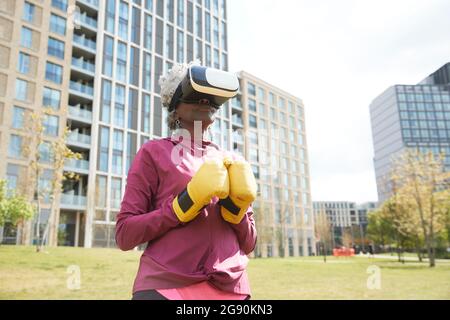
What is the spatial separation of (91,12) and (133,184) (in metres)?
25.9

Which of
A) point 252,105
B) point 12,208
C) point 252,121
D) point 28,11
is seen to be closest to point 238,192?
point 12,208

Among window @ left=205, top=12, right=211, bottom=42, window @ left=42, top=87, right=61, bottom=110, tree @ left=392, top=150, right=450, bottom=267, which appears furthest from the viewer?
window @ left=42, top=87, right=61, bottom=110

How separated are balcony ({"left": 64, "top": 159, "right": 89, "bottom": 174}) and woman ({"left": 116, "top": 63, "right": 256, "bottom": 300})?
21.5 meters

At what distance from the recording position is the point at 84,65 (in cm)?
2317

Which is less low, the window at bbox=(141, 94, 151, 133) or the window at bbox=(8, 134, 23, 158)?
the window at bbox=(141, 94, 151, 133)

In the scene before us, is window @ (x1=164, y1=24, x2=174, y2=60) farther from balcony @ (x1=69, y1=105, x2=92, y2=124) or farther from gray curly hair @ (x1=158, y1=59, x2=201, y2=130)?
gray curly hair @ (x1=158, y1=59, x2=201, y2=130)

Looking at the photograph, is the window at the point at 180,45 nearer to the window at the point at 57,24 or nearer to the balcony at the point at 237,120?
the window at the point at 57,24

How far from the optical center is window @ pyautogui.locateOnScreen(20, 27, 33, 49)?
1988 cm

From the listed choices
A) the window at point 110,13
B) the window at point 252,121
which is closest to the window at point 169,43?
the window at point 110,13

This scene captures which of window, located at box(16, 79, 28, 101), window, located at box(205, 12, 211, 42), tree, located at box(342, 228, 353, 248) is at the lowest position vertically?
tree, located at box(342, 228, 353, 248)

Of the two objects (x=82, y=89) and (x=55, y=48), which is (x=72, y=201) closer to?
(x=82, y=89)

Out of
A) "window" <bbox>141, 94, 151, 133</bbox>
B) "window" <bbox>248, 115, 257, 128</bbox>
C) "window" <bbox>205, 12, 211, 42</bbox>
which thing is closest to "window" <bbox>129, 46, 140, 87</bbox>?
"window" <bbox>141, 94, 151, 133</bbox>

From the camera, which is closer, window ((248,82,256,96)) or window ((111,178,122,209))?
Answer: window ((111,178,122,209))
